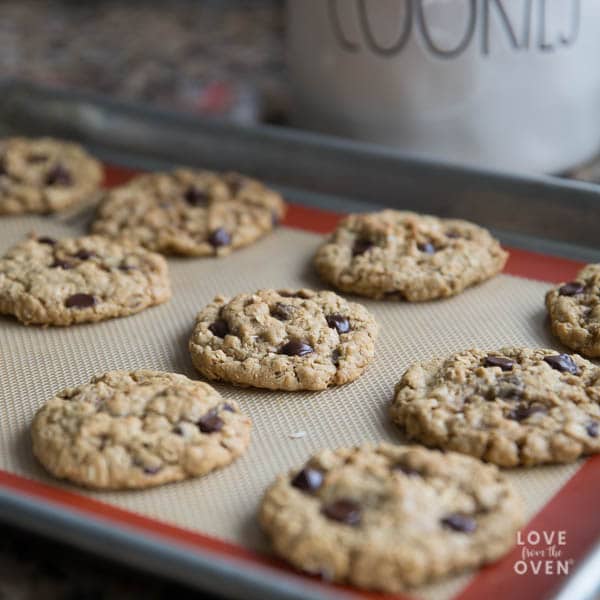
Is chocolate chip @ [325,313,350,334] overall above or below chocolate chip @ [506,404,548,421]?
below

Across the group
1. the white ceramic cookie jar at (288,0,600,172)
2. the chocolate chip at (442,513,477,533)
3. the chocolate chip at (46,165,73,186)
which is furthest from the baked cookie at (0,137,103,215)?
the chocolate chip at (442,513,477,533)

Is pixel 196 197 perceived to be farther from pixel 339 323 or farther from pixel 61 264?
pixel 339 323

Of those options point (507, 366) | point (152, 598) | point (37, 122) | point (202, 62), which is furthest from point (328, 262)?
point (202, 62)

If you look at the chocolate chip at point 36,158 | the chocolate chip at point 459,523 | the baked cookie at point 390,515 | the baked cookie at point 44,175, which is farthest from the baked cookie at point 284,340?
the chocolate chip at point 36,158

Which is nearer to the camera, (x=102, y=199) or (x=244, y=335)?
(x=244, y=335)

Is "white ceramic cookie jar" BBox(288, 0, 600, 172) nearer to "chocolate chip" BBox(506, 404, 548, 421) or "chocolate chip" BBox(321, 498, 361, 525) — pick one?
"chocolate chip" BBox(506, 404, 548, 421)

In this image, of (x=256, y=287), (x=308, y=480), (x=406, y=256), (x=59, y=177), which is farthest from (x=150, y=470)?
(x=59, y=177)

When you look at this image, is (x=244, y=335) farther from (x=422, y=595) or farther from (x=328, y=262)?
(x=422, y=595)
